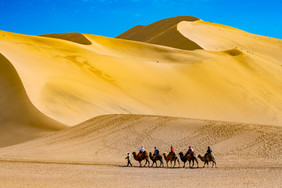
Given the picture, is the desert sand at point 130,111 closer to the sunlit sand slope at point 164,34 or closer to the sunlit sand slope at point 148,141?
the sunlit sand slope at point 148,141

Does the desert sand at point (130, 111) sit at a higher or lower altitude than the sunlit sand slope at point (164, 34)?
lower

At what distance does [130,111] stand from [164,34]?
1634 inches

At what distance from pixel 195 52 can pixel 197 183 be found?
43.1 m

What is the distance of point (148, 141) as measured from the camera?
27703mm

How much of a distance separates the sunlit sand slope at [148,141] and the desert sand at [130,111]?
6 cm

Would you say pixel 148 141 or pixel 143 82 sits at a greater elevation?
pixel 143 82

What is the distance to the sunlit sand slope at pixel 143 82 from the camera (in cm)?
3812

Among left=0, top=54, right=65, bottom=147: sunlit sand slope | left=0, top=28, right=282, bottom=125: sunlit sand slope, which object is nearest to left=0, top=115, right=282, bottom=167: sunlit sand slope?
left=0, top=54, right=65, bottom=147: sunlit sand slope

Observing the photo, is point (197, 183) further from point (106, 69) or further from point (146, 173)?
point (106, 69)

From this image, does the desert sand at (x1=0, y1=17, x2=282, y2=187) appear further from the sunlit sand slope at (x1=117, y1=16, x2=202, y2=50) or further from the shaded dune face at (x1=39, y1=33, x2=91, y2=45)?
the sunlit sand slope at (x1=117, y1=16, x2=202, y2=50)

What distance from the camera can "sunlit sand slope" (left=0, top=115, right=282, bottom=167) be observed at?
24000 millimetres

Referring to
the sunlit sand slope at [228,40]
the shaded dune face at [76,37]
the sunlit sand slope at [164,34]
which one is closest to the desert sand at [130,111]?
the shaded dune face at [76,37]

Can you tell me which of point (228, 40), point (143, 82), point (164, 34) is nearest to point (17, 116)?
point (143, 82)

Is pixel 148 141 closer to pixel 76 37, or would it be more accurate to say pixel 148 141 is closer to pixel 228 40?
pixel 76 37
